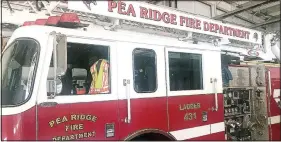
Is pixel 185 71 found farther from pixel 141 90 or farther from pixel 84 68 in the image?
pixel 84 68

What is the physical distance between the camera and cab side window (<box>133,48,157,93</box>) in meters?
3.45

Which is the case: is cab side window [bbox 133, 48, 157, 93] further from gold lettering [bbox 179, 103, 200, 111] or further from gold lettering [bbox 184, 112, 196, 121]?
gold lettering [bbox 184, 112, 196, 121]

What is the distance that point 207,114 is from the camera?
4137 mm

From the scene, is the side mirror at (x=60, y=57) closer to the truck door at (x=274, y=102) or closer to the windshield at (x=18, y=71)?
the windshield at (x=18, y=71)

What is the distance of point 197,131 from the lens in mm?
3965

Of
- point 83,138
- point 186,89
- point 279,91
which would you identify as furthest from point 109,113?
point 279,91

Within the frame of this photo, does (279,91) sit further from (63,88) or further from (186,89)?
(63,88)

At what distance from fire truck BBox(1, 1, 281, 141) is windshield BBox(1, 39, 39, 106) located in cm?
1

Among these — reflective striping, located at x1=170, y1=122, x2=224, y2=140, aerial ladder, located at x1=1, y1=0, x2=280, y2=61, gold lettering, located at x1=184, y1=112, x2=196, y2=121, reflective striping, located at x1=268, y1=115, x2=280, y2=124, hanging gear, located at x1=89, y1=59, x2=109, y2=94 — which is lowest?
reflective striping, located at x1=268, y1=115, x2=280, y2=124

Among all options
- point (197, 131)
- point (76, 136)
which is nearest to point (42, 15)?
point (76, 136)

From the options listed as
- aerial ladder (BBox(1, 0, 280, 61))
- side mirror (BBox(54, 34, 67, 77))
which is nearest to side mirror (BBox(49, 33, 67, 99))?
side mirror (BBox(54, 34, 67, 77))

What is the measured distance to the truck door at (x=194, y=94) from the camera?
372 centimetres

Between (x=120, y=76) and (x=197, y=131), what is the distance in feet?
4.73

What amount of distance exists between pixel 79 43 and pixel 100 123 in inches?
34.0
